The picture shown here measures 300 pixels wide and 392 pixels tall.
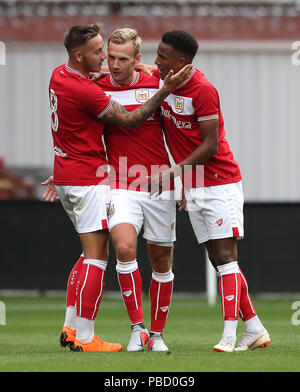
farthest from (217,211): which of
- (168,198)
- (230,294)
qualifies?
(230,294)

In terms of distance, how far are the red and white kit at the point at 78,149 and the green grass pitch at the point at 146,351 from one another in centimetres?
99

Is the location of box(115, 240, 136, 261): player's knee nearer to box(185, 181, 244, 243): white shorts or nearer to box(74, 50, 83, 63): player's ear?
box(185, 181, 244, 243): white shorts

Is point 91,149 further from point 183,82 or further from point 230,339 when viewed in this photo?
point 230,339

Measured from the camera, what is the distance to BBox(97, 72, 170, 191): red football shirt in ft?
24.1

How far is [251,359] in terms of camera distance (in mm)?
6539

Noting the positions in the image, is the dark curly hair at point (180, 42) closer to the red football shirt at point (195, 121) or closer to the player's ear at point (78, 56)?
the red football shirt at point (195, 121)

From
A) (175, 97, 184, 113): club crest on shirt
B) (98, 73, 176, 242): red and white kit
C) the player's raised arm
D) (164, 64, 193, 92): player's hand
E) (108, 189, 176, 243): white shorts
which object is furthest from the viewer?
(98, 73, 176, 242): red and white kit

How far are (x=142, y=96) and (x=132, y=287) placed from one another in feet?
4.45

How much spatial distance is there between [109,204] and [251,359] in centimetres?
153

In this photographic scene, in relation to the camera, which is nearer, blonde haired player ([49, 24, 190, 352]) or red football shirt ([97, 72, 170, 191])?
blonde haired player ([49, 24, 190, 352])

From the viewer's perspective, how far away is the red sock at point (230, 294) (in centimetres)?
709

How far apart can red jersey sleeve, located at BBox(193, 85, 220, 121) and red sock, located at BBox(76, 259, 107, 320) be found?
1.25 meters

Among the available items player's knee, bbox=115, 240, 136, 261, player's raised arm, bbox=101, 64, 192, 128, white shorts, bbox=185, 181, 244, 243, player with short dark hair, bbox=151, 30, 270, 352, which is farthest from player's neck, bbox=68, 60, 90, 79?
player's knee, bbox=115, 240, 136, 261

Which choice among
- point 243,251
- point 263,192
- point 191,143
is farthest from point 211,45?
point 191,143
